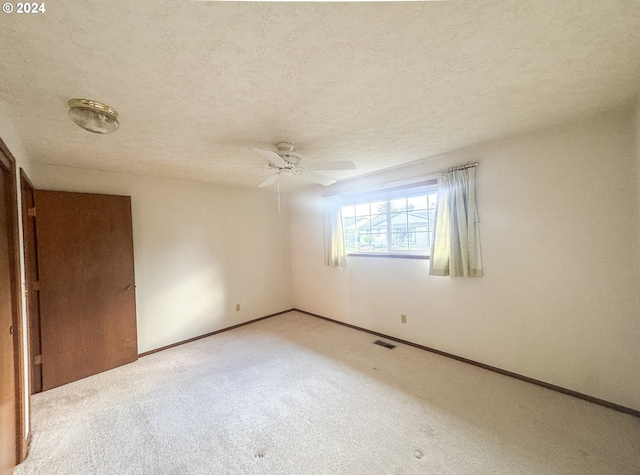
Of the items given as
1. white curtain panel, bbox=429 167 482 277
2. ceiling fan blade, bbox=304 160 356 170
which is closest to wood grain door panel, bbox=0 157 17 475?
ceiling fan blade, bbox=304 160 356 170

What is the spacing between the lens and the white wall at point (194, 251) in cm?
309

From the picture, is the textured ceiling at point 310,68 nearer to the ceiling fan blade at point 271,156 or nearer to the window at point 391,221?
the ceiling fan blade at point 271,156

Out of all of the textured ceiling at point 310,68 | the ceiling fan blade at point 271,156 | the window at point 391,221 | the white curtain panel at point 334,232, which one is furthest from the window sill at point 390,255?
the ceiling fan blade at point 271,156

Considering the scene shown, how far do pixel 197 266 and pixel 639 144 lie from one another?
4.62 metres

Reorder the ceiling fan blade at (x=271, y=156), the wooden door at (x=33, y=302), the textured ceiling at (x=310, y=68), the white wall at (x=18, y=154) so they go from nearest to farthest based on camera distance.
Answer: the textured ceiling at (x=310, y=68), the white wall at (x=18, y=154), the ceiling fan blade at (x=271, y=156), the wooden door at (x=33, y=302)

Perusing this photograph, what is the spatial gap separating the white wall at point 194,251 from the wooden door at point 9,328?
137 cm

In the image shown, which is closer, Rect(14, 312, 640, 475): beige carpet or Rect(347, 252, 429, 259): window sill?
Rect(14, 312, 640, 475): beige carpet

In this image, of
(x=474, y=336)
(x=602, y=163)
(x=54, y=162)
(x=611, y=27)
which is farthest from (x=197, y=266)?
(x=602, y=163)

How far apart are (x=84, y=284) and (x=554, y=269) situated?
4713 millimetres

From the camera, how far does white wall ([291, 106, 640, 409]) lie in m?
1.85

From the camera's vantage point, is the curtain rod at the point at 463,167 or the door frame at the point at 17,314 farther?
the curtain rod at the point at 463,167

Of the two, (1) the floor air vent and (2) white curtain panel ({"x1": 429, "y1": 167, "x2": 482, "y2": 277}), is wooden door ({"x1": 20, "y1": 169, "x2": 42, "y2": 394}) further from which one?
(2) white curtain panel ({"x1": 429, "y1": 167, "x2": 482, "y2": 277})

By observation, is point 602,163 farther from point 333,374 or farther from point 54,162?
point 54,162

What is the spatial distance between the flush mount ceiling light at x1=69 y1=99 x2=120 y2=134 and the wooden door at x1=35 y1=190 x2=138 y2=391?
1.62 metres
